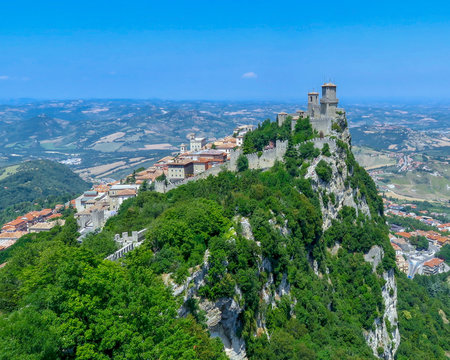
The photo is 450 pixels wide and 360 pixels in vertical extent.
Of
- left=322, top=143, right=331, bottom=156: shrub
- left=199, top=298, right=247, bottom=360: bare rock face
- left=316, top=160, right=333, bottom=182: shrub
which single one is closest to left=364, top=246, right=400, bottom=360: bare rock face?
left=316, top=160, right=333, bottom=182: shrub

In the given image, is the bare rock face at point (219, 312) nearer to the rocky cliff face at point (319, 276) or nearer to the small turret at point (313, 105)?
the rocky cliff face at point (319, 276)

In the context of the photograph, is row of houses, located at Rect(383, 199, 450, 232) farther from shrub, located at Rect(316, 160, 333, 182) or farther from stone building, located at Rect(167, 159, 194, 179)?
stone building, located at Rect(167, 159, 194, 179)

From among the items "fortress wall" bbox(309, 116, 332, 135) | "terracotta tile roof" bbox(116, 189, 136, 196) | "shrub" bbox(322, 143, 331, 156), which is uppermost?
"fortress wall" bbox(309, 116, 332, 135)

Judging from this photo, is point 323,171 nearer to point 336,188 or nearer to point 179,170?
point 336,188

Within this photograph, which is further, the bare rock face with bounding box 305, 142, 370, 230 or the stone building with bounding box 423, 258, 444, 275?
the stone building with bounding box 423, 258, 444, 275

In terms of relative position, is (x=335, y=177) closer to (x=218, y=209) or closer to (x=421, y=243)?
(x=218, y=209)

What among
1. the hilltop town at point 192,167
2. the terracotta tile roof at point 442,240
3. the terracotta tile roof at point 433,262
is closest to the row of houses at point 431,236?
the terracotta tile roof at point 442,240

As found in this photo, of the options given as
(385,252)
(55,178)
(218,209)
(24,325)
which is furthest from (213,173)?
(55,178)
